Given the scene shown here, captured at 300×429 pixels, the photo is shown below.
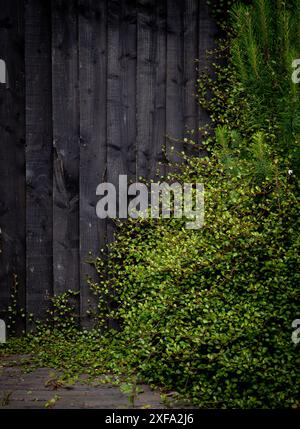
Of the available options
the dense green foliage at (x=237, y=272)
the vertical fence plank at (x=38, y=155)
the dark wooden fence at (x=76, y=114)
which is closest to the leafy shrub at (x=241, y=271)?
the dense green foliage at (x=237, y=272)

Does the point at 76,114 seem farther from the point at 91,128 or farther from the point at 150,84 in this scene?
the point at 150,84

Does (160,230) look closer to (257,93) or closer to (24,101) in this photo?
(257,93)

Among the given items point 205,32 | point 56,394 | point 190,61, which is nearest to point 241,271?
point 56,394

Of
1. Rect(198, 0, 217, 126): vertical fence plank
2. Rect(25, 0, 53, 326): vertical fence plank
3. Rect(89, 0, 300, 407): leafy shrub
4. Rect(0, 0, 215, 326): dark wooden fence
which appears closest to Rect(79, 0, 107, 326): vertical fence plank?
Rect(0, 0, 215, 326): dark wooden fence

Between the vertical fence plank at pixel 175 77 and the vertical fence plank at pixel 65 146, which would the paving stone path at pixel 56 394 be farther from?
the vertical fence plank at pixel 175 77

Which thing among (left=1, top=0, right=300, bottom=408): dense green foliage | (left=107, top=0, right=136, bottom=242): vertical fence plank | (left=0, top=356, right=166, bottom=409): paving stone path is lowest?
(left=0, top=356, right=166, bottom=409): paving stone path

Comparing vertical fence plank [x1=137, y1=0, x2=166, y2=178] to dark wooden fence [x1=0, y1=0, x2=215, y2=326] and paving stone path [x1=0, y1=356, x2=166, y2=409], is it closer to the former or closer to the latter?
dark wooden fence [x1=0, y1=0, x2=215, y2=326]

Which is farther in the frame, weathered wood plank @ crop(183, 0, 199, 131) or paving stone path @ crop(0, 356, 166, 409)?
weathered wood plank @ crop(183, 0, 199, 131)

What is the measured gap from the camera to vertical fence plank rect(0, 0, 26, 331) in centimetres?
326

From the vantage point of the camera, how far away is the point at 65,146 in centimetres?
Result: 332

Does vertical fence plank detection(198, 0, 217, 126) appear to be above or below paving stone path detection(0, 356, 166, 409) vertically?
above

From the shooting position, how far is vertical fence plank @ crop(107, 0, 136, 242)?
329 cm
